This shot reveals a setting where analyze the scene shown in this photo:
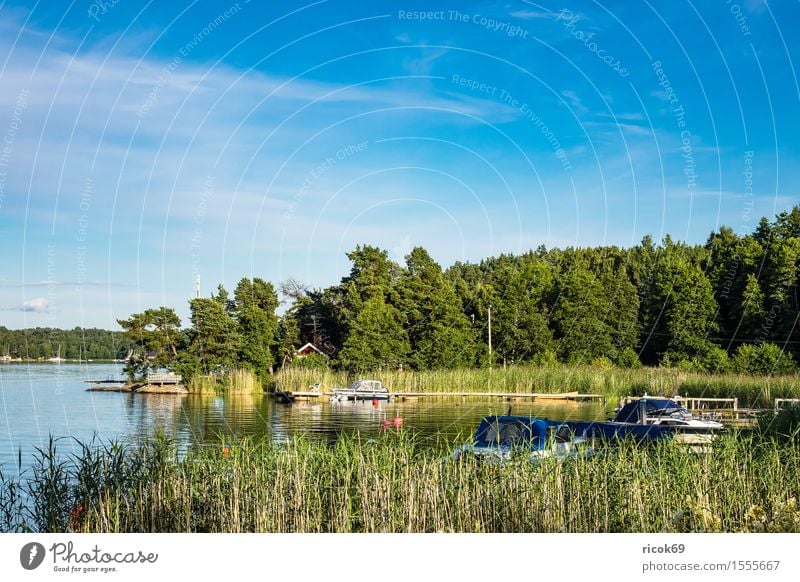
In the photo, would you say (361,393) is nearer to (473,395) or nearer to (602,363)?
(473,395)

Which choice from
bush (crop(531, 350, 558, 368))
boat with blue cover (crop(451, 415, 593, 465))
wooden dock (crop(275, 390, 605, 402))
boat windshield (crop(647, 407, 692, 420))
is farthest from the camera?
bush (crop(531, 350, 558, 368))

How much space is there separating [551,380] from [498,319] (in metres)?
10.4

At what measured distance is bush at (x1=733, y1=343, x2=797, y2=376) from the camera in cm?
4225

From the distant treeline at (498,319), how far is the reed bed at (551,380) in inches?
127

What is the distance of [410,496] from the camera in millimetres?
9703

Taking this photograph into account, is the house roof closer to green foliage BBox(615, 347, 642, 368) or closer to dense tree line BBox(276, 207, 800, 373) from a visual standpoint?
dense tree line BBox(276, 207, 800, 373)

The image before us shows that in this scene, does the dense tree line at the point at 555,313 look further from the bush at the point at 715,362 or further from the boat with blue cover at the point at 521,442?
the boat with blue cover at the point at 521,442

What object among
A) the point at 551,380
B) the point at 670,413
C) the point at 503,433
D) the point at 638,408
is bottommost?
the point at 670,413

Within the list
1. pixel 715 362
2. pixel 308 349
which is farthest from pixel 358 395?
pixel 715 362

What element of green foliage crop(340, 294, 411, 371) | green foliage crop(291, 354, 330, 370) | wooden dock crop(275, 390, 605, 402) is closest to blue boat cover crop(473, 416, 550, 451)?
wooden dock crop(275, 390, 605, 402)

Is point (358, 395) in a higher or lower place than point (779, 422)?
lower

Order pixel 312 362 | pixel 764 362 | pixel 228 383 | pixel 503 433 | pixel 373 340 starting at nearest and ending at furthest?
1. pixel 503 433
2. pixel 764 362
3. pixel 228 383
4. pixel 373 340
5. pixel 312 362

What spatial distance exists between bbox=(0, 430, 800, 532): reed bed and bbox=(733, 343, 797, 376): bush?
3359 cm
